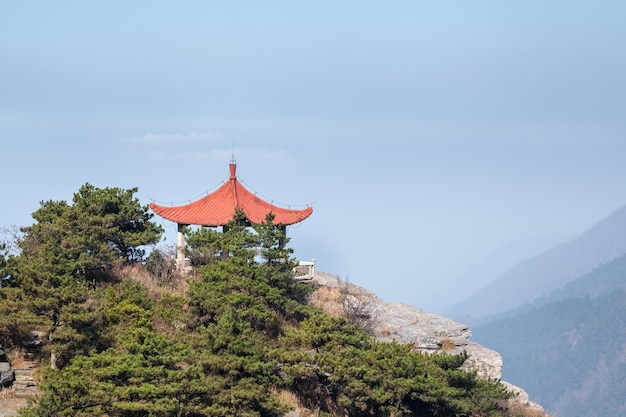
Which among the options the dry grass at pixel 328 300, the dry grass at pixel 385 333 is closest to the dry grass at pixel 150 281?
the dry grass at pixel 328 300

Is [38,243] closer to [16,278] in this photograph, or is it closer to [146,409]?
[16,278]

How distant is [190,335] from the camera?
3038cm

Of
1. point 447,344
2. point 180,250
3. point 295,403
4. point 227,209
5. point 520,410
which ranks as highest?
point 227,209

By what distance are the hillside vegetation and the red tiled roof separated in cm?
107

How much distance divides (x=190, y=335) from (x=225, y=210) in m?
9.64

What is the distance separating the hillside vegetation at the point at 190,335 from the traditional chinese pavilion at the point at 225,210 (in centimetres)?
97

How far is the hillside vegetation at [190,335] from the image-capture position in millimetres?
27266

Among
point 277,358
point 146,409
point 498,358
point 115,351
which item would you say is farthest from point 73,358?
point 498,358

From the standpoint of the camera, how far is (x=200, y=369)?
28.0m

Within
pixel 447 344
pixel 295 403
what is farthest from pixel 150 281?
pixel 447 344

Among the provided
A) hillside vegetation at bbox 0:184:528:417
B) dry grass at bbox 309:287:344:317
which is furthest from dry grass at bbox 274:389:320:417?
dry grass at bbox 309:287:344:317

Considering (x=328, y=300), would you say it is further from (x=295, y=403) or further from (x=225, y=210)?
(x=295, y=403)

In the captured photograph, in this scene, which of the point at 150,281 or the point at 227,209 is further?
the point at 227,209

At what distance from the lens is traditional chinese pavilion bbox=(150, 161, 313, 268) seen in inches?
1534
